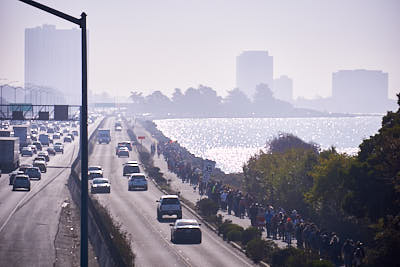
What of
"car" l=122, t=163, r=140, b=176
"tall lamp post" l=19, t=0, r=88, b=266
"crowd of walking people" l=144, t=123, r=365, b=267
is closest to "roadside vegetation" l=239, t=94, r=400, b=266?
"crowd of walking people" l=144, t=123, r=365, b=267

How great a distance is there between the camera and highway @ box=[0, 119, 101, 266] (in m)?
33.4

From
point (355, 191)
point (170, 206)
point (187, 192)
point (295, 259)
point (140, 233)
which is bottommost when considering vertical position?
point (140, 233)

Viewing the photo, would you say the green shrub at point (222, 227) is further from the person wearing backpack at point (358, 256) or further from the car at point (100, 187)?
the car at point (100, 187)

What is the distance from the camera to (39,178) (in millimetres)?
70688

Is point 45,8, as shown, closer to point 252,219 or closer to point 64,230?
point 252,219

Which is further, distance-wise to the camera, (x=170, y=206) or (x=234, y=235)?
(x=170, y=206)

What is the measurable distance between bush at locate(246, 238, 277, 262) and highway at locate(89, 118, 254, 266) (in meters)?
0.32

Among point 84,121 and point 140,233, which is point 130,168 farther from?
point 84,121

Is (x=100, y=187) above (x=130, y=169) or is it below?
below

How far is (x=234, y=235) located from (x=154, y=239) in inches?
141

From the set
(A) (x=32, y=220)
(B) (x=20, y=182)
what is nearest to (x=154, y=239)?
(A) (x=32, y=220)

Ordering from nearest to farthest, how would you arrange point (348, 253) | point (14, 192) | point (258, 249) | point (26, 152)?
point (348, 253) < point (258, 249) < point (14, 192) < point (26, 152)

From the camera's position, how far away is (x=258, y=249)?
102 ft

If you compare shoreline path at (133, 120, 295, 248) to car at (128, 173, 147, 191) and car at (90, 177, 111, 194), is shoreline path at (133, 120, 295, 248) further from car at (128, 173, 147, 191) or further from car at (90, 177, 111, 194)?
car at (90, 177, 111, 194)
